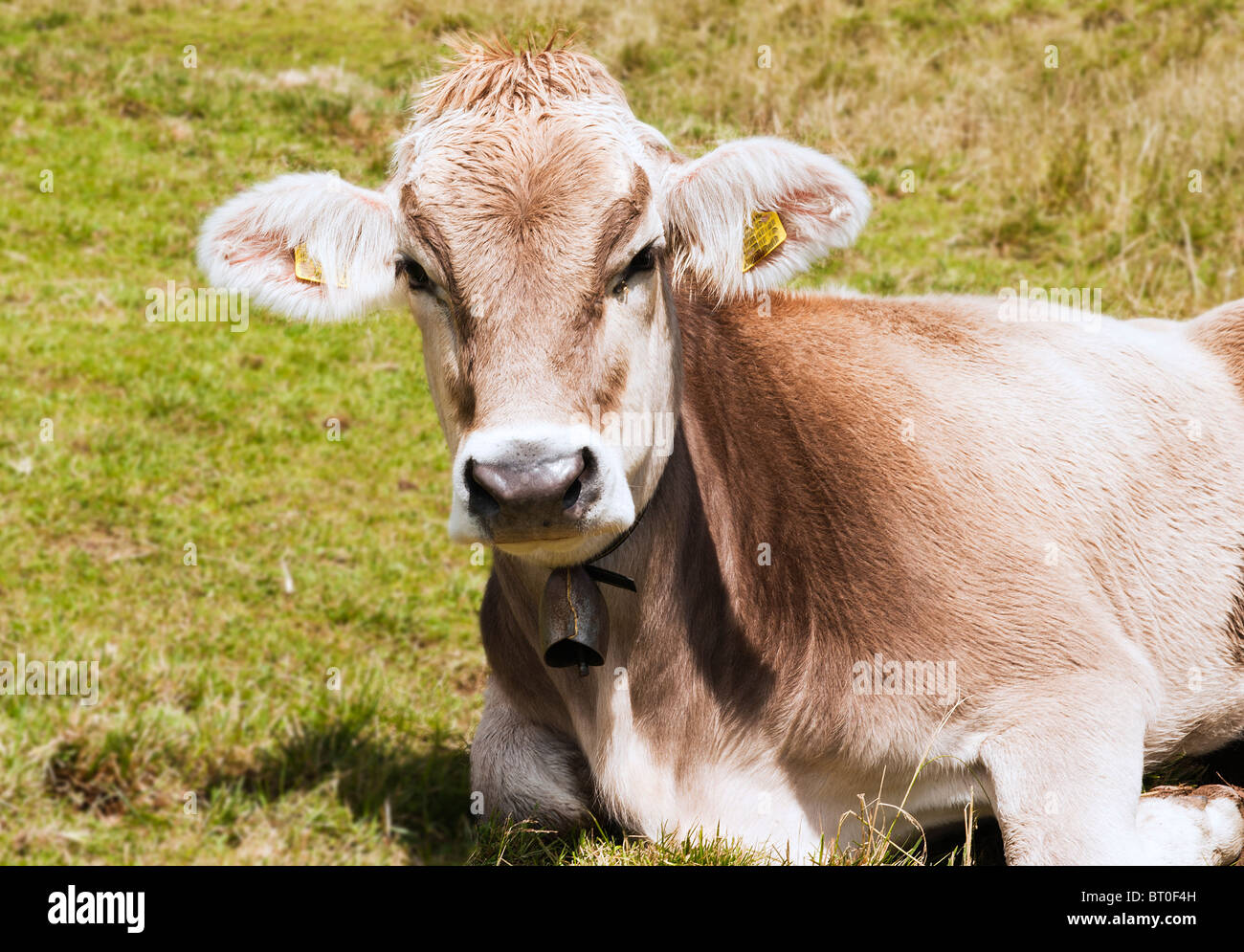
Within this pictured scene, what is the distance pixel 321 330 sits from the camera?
28.0 feet

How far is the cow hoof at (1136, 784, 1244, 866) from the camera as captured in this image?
142 inches

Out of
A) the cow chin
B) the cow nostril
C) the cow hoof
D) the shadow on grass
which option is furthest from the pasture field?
the cow nostril

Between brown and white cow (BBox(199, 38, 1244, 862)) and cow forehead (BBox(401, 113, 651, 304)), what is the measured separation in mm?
10

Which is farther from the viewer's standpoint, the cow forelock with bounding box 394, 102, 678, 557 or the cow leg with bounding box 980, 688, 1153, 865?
the cow leg with bounding box 980, 688, 1153, 865

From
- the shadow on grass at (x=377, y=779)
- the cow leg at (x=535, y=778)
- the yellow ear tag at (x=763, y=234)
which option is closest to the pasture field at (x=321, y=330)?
the shadow on grass at (x=377, y=779)

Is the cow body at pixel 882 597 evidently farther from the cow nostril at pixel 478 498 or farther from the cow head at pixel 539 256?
the cow nostril at pixel 478 498

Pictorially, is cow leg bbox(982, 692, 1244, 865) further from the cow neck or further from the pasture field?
the cow neck

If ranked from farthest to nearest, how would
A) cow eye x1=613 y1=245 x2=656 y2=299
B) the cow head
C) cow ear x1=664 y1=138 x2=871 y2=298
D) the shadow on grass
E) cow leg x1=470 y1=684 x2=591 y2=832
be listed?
1. the shadow on grass
2. cow leg x1=470 y1=684 x2=591 y2=832
3. cow ear x1=664 y1=138 x2=871 y2=298
4. cow eye x1=613 y1=245 x2=656 y2=299
5. the cow head

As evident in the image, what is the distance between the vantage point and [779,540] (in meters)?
3.93

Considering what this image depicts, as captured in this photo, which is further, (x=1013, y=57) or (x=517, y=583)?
(x=1013, y=57)

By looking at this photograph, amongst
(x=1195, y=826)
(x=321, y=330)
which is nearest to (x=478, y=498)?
(x=1195, y=826)

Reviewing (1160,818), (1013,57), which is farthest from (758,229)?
(1013,57)

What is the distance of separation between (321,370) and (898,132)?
5205 millimetres
